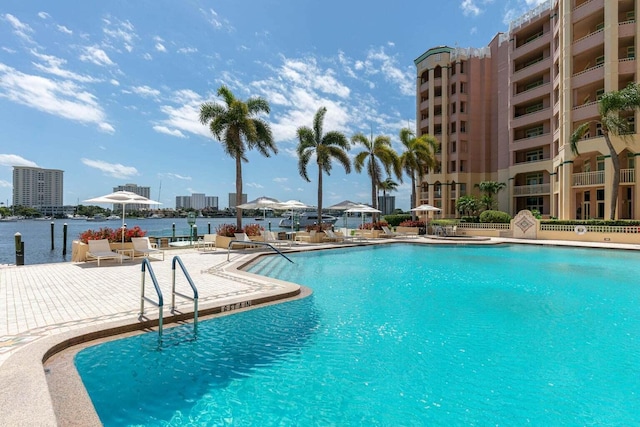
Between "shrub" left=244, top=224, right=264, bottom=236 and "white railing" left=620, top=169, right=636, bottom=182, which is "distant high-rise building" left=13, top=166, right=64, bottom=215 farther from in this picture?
"white railing" left=620, top=169, right=636, bottom=182

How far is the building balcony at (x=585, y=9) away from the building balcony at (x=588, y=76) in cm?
472

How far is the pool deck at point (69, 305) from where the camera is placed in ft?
11.4

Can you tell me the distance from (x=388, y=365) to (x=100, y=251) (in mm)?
12603

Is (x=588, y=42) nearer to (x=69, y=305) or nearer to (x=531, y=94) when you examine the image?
(x=531, y=94)

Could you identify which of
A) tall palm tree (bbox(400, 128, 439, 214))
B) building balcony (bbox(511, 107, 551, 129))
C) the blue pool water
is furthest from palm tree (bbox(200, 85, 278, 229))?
building balcony (bbox(511, 107, 551, 129))

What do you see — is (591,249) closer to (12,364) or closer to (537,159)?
(537,159)

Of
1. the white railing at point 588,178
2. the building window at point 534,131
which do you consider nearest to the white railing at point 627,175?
the white railing at point 588,178

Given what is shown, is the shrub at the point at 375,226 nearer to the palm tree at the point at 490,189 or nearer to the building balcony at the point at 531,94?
the palm tree at the point at 490,189

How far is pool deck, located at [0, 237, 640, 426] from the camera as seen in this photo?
347 centimetres

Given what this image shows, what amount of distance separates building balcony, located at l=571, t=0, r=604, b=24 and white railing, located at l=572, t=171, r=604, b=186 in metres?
13.8

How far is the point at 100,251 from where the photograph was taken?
43.1 feet

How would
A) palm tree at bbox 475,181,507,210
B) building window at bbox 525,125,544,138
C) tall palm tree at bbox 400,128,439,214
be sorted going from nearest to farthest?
tall palm tree at bbox 400,128,439,214, building window at bbox 525,125,544,138, palm tree at bbox 475,181,507,210

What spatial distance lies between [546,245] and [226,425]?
2517 centimetres

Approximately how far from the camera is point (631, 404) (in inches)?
163
